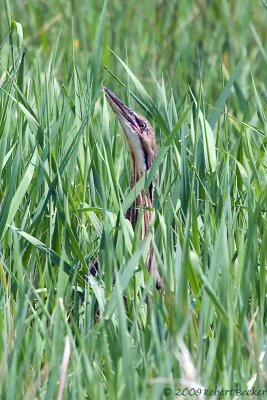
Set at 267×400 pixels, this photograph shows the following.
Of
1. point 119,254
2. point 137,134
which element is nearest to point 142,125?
point 137,134

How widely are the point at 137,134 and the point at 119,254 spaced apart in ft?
2.62

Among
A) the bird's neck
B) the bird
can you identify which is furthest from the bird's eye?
the bird's neck

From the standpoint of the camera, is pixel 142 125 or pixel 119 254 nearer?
pixel 119 254

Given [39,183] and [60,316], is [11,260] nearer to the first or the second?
[39,183]

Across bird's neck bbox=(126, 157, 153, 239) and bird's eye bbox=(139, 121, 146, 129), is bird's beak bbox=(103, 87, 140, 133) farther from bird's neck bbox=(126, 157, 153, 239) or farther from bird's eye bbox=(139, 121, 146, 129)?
bird's neck bbox=(126, 157, 153, 239)

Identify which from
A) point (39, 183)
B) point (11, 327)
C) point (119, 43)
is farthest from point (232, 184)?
point (119, 43)

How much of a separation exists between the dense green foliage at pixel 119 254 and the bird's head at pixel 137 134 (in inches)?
3.9

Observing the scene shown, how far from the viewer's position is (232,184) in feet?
11.6

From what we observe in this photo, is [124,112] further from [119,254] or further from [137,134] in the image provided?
[119,254]

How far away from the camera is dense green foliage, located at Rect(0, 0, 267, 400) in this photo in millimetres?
2350

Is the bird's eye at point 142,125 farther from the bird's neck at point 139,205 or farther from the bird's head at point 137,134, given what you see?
the bird's neck at point 139,205

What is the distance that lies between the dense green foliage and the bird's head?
0.32 feet

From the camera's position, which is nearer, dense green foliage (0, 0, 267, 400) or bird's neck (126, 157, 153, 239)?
dense green foliage (0, 0, 267, 400)

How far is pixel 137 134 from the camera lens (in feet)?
12.2
